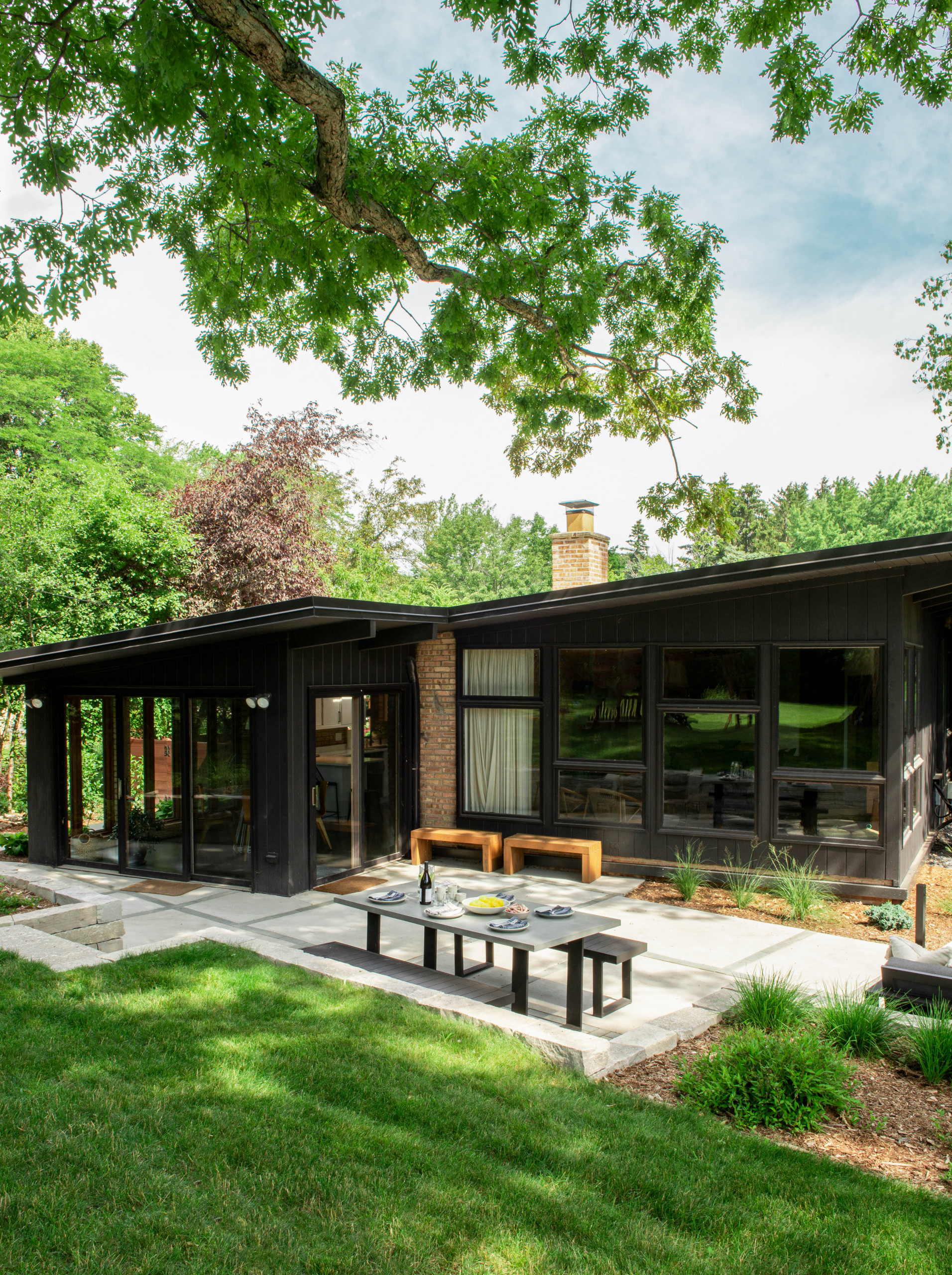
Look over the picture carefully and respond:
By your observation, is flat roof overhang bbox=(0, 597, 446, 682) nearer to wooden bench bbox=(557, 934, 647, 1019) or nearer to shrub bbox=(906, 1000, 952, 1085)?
wooden bench bbox=(557, 934, 647, 1019)

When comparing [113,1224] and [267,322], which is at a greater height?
[267,322]

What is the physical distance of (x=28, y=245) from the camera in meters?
6.12

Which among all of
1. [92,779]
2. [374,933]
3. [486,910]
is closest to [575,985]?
[486,910]

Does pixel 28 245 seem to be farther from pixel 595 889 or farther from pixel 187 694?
pixel 595 889

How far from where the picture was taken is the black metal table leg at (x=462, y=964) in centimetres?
553

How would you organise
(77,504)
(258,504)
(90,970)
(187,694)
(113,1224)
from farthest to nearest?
(258,504) → (77,504) → (187,694) → (90,970) → (113,1224)

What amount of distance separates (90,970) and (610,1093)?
3.06 m

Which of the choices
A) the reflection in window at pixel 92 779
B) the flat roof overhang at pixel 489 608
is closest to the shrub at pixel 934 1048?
the flat roof overhang at pixel 489 608

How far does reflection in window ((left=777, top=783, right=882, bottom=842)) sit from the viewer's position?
7832 mm

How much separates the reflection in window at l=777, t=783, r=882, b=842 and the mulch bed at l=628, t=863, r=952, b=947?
610 millimetres

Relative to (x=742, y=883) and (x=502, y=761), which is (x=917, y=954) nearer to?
(x=742, y=883)

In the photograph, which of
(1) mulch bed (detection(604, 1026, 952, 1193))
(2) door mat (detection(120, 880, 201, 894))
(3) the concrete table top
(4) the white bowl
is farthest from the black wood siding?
(1) mulch bed (detection(604, 1026, 952, 1193))

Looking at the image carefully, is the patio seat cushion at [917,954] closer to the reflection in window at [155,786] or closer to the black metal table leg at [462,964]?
the black metal table leg at [462,964]

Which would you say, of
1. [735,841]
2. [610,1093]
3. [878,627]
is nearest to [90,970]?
[610,1093]
